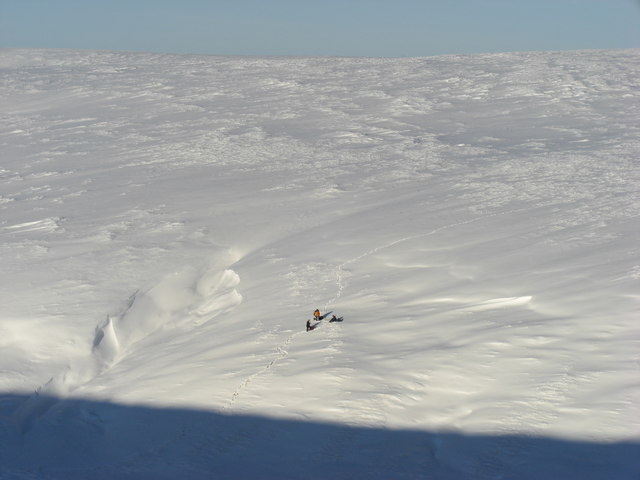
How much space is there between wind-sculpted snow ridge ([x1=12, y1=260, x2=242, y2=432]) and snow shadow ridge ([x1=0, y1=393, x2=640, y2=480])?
2.49 ft

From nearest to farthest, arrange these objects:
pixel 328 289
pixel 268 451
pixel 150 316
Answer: pixel 268 451 < pixel 328 289 < pixel 150 316

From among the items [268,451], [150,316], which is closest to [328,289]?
[150,316]

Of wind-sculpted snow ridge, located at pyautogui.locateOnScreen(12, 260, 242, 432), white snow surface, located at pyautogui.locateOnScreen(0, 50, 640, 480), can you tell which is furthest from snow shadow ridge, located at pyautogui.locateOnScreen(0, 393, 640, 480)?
wind-sculpted snow ridge, located at pyautogui.locateOnScreen(12, 260, 242, 432)

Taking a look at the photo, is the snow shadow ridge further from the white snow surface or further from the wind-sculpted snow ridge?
the wind-sculpted snow ridge

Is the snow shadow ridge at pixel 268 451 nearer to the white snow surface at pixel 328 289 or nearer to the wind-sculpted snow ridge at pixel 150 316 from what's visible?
the white snow surface at pixel 328 289

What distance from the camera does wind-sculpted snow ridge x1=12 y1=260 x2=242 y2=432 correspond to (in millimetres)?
7730

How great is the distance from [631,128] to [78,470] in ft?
45.3

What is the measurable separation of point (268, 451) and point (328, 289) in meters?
3.47

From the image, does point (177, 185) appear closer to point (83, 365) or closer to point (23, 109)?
point (83, 365)

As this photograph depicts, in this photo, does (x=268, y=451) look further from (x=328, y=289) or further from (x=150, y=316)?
(x=150, y=316)

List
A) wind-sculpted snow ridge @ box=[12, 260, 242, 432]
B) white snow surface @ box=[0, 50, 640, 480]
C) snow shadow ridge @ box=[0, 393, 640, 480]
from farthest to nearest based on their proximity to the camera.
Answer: wind-sculpted snow ridge @ box=[12, 260, 242, 432] < white snow surface @ box=[0, 50, 640, 480] < snow shadow ridge @ box=[0, 393, 640, 480]

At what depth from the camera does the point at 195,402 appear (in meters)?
6.58

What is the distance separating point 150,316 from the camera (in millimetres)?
9250

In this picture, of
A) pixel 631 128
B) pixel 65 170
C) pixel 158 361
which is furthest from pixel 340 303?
pixel 631 128
